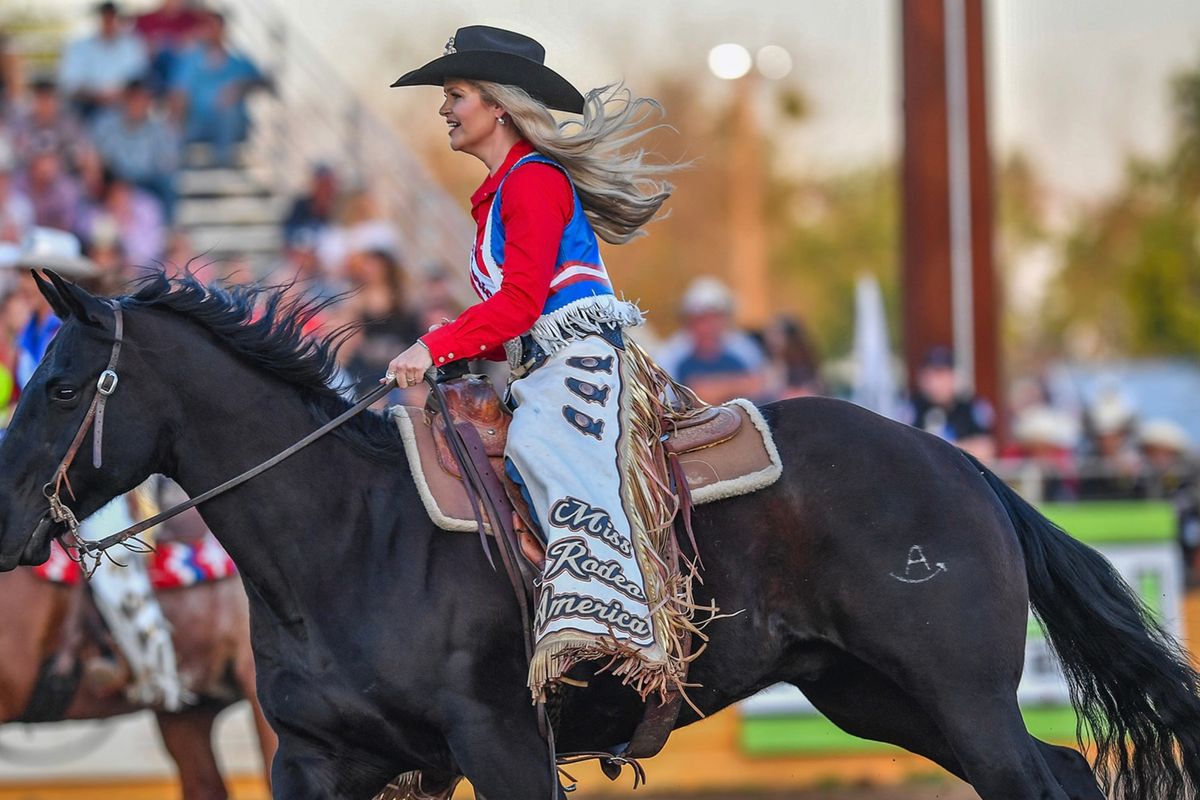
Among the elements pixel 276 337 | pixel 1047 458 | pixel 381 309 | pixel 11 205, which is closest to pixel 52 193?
pixel 11 205

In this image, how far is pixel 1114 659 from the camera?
4801mm

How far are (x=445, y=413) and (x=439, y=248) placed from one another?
1116cm

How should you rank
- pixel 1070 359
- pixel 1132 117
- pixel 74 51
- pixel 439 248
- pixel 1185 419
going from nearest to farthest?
pixel 74 51 → pixel 439 248 → pixel 1185 419 → pixel 1132 117 → pixel 1070 359

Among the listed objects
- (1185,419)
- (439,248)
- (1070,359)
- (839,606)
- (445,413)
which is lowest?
(1070,359)

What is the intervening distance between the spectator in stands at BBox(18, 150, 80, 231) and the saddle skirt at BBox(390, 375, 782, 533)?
833 cm

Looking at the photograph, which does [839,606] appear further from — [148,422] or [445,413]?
[148,422]

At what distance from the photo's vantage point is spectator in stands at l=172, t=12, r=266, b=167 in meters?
13.3

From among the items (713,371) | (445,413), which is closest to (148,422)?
(445,413)

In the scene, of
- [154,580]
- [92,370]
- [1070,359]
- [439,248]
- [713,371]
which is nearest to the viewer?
[92,370]

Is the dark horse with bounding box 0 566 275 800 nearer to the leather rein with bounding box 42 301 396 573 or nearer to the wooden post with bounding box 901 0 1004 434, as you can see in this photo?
the leather rein with bounding box 42 301 396 573

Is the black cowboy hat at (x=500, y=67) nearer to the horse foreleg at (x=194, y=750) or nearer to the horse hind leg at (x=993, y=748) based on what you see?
the horse hind leg at (x=993, y=748)

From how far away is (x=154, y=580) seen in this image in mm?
6887

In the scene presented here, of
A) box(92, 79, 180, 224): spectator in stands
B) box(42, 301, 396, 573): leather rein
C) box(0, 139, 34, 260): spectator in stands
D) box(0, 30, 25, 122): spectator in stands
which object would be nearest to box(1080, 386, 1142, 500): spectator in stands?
box(42, 301, 396, 573): leather rein

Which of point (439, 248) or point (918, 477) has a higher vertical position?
point (918, 477)
